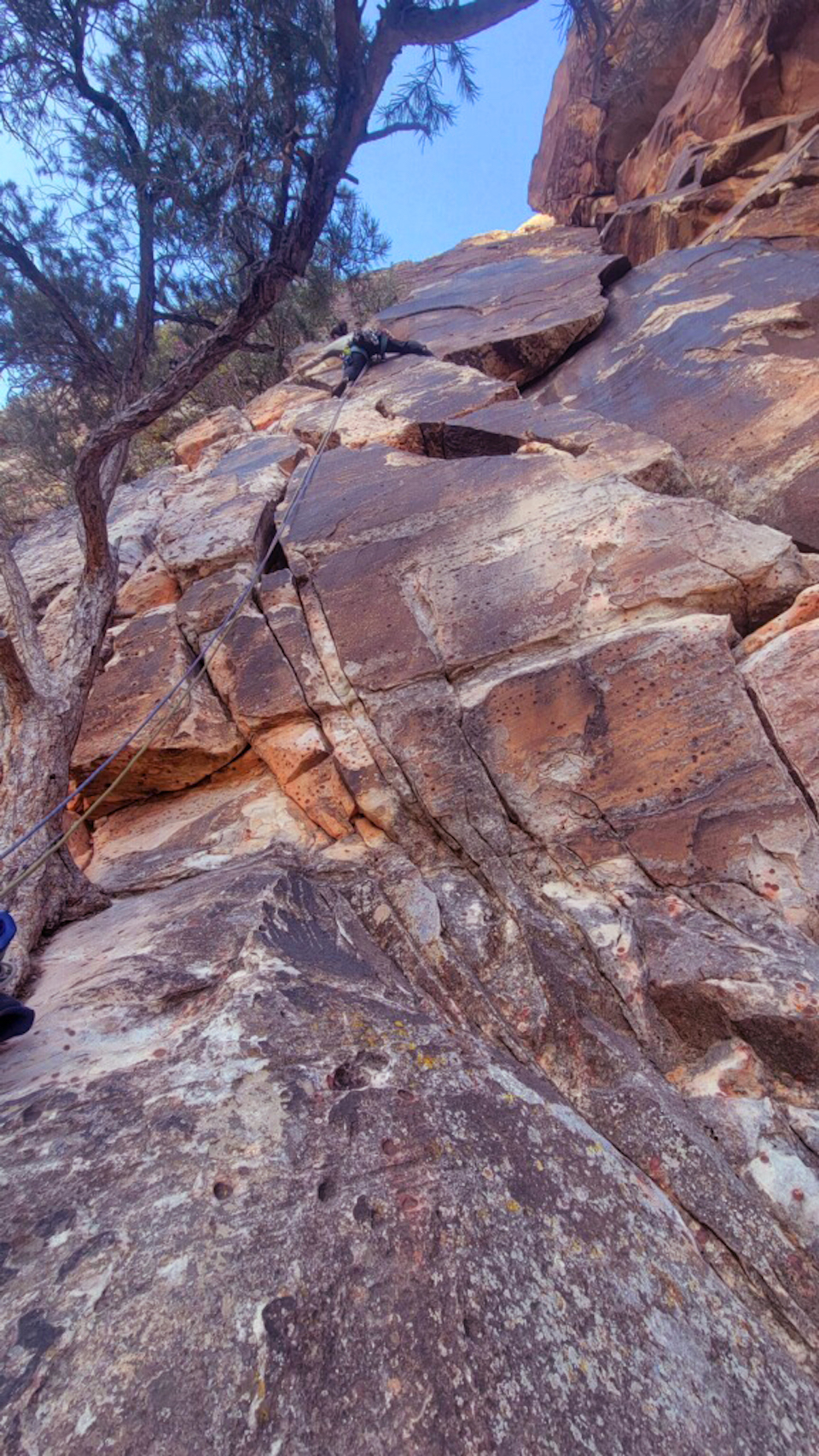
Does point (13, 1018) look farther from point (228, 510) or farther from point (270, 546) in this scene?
point (228, 510)

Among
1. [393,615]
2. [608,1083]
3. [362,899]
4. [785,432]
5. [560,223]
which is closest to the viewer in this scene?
[608,1083]

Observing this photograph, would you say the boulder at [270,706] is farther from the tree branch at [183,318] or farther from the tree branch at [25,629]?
the tree branch at [183,318]

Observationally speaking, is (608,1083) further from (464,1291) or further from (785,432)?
(785,432)

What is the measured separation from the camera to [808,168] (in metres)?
8.55

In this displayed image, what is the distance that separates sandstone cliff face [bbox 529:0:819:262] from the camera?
28.3 ft

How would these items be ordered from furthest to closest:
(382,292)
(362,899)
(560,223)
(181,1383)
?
(560,223) < (382,292) < (362,899) < (181,1383)

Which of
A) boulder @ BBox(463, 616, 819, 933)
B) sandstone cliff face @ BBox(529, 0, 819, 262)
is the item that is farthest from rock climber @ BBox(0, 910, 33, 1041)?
sandstone cliff face @ BBox(529, 0, 819, 262)

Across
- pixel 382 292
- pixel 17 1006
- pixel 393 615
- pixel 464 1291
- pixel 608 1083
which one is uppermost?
pixel 382 292

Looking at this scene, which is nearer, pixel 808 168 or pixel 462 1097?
pixel 462 1097

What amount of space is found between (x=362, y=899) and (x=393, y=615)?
1.95m

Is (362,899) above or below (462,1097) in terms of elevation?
above

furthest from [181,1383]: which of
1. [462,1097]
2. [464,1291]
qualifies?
[462,1097]

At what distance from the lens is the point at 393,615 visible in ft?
15.2

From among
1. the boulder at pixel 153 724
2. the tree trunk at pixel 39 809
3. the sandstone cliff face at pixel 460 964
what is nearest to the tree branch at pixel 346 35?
the sandstone cliff face at pixel 460 964
